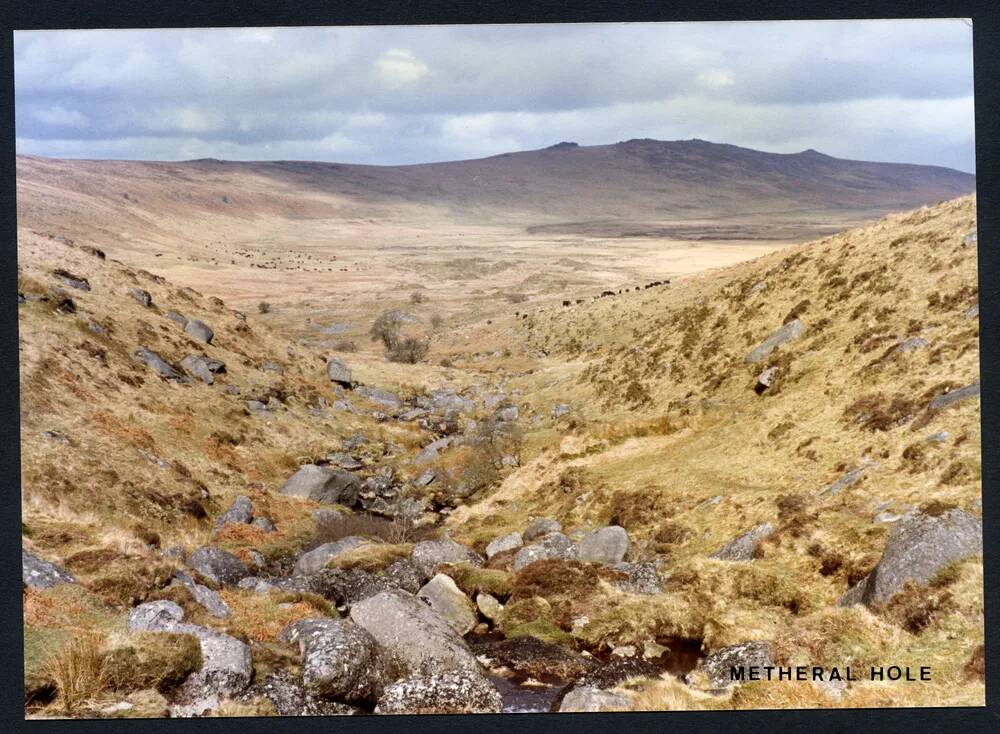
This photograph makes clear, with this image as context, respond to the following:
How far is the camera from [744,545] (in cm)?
1698

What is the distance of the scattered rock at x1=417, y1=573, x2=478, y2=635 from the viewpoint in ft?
56.1

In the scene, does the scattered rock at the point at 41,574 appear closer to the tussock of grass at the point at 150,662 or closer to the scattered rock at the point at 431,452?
the tussock of grass at the point at 150,662

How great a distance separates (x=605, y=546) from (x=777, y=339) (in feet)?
38.2

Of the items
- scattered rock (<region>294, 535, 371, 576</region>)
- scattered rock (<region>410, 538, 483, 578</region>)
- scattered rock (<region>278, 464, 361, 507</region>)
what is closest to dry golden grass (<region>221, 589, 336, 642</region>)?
scattered rock (<region>294, 535, 371, 576</region>)

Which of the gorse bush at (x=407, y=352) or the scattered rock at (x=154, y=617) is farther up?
the scattered rock at (x=154, y=617)

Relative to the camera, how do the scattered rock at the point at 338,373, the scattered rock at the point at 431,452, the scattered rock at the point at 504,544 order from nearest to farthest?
the scattered rock at the point at 504,544, the scattered rock at the point at 431,452, the scattered rock at the point at 338,373

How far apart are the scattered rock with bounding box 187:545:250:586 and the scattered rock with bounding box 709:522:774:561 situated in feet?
39.7

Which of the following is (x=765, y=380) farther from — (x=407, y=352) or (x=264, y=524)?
(x=407, y=352)

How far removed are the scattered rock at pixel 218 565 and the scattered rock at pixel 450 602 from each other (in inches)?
204

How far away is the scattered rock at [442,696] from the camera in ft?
42.8

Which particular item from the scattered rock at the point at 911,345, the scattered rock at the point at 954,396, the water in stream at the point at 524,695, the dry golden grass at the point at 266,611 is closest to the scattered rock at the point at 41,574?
the dry golden grass at the point at 266,611

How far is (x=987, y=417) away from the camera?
1395 cm

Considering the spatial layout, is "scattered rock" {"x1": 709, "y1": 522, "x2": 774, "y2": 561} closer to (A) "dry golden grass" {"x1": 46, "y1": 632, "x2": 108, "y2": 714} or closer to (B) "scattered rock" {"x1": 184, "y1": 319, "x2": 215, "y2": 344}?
(A) "dry golden grass" {"x1": 46, "y1": 632, "x2": 108, "y2": 714}

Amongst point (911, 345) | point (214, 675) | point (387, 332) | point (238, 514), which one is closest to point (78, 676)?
point (214, 675)
